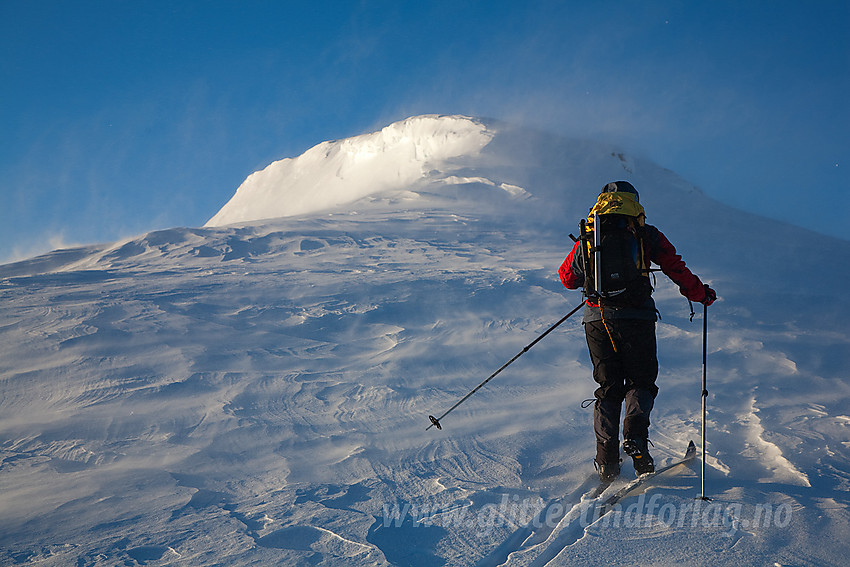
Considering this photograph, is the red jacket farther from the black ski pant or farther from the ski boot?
the ski boot

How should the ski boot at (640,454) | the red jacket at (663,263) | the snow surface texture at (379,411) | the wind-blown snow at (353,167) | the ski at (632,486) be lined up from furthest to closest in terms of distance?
the wind-blown snow at (353,167), the red jacket at (663,263), the ski boot at (640,454), the ski at (632,486), the snow surface texture at (379,411)

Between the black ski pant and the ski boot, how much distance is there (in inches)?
1.3

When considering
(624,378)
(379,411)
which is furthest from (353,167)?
(624,378)

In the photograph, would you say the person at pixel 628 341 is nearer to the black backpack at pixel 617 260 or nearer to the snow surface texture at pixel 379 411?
the black backpack at pixel 617 260

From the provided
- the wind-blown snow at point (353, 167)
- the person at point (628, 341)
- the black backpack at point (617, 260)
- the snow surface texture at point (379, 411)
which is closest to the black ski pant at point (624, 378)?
the person at point (628, 341)

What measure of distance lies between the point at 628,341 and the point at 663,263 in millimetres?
498

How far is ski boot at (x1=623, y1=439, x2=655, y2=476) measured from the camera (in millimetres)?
2854

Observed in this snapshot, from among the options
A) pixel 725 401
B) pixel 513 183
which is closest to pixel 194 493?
pixel 725 401

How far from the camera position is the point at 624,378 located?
304 centimetres

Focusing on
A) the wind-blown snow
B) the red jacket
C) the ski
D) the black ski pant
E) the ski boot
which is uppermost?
the wind-blown snow

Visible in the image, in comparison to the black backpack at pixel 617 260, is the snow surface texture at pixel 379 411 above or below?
below

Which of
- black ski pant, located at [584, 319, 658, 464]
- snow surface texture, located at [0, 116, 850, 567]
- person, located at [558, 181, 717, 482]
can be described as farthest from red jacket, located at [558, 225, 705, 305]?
snow surface texture, located at [0, 116, 850, 567]

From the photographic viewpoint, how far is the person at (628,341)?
2.89m

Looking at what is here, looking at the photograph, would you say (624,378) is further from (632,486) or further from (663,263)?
(663,263)
